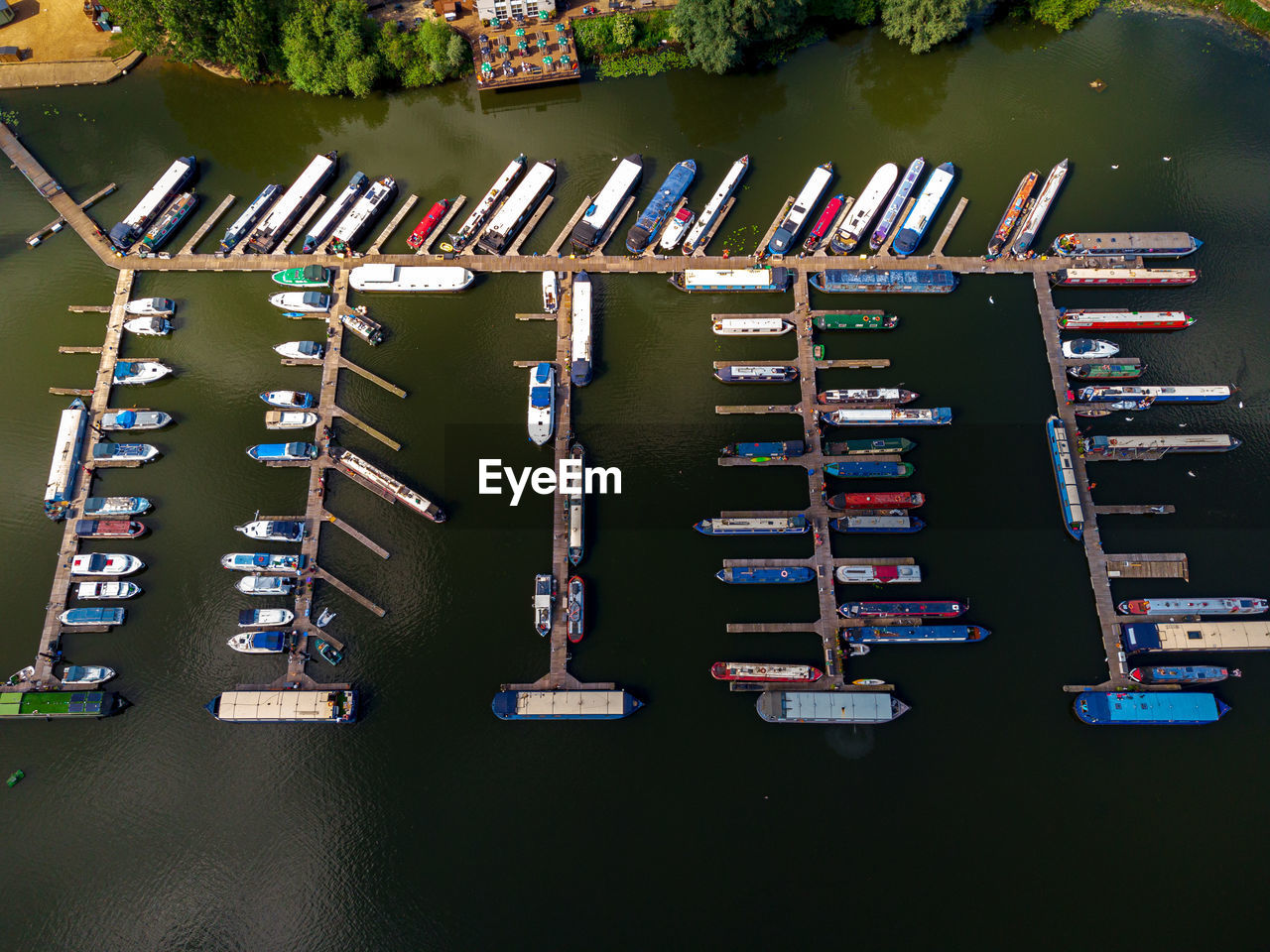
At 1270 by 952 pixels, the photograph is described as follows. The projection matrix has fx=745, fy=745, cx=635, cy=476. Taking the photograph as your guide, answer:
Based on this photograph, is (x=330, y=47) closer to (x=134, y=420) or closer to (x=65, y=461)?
(x=134, y=420)

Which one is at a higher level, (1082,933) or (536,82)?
(536,82)

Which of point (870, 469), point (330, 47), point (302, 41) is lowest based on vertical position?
point (870, 469)

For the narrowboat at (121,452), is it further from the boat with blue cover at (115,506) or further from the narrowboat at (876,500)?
A: the narrowboat at (876,500)

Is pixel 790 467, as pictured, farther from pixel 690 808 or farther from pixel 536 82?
pixel 536 82

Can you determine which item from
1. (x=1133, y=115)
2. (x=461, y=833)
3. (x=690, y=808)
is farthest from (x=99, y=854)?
(x=1133, y=115)

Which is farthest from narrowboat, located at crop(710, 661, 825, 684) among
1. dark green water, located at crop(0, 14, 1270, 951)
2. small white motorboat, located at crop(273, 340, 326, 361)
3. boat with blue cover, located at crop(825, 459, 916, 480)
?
small white motorboat, located at crop(273, 340, 326, 361)

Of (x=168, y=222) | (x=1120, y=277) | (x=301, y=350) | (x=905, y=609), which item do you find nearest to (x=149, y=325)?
(x=168, y=222)

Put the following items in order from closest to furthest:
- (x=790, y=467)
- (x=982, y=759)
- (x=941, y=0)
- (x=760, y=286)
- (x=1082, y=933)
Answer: (x=1082, y=933) → (x=982, y=759) → (x=790, y=467) → (x=760, y=286) → (x=941, y=0)
